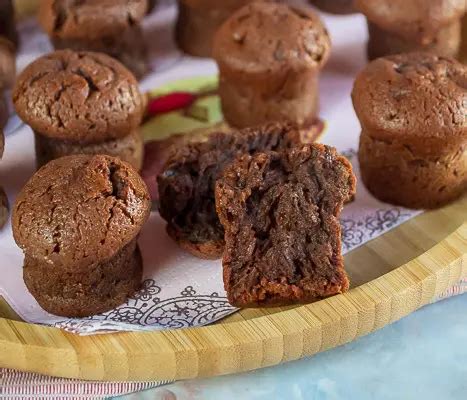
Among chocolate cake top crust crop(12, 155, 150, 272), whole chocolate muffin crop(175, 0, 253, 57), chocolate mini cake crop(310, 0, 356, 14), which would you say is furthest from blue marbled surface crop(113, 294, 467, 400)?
chocolate mini cake crop(310, 0, 356, 14)

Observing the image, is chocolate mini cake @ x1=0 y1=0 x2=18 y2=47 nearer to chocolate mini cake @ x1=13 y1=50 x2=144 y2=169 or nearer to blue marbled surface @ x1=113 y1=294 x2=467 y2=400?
chocolate mini cake @ x1=13 y1=50 x2=144 y2=169

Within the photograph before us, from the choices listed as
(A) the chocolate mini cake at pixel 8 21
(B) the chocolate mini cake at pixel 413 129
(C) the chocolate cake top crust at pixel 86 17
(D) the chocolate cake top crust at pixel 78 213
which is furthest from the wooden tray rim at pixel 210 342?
(A) the chocolate mini cake at pixel 8 21

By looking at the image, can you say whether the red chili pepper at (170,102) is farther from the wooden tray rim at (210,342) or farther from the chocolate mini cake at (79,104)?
the wooden tray rim at (210,342)

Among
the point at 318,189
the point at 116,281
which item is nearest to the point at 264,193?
the point at 318,189

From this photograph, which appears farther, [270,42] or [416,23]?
[416,23]

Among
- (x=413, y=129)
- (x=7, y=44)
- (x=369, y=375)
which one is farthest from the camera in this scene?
(x=7, y=44)

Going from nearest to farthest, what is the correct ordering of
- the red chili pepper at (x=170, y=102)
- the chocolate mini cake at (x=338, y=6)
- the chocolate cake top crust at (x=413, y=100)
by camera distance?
the chocolate cake top crust at (x=413, y=100)
the red chili pepper at (x=170, y=102)
the chocolate mini cake at (x=338, y=6)

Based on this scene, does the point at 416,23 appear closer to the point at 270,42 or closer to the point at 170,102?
the point at 270,42

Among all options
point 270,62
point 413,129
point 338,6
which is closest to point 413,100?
point 413,129
